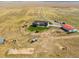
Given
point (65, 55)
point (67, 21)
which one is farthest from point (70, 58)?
point (67, 21)

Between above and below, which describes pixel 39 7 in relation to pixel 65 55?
above

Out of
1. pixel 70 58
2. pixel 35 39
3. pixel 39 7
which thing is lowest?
pixel 70 58

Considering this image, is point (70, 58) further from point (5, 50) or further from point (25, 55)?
point (5, 50)

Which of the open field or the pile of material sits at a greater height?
the open field

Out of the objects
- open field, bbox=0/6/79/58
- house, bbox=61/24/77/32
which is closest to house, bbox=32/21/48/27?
open field, bbox=0/6/79/58

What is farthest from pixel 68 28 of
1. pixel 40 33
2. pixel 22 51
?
pixel 22 51

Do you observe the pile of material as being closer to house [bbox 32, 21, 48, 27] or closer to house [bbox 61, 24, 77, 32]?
house [bbox 32, 21, 48, 27]

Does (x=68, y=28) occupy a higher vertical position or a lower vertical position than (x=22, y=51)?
higher

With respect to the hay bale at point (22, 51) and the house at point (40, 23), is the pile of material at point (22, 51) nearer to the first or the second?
the hay bale at point (22, 51)

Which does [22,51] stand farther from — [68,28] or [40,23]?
[68,28]
